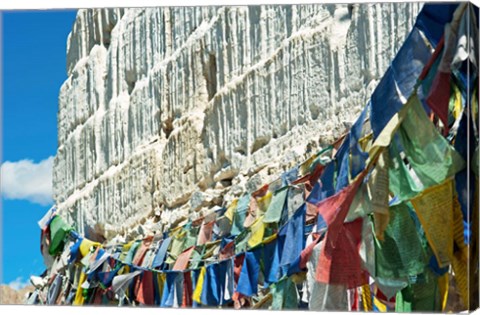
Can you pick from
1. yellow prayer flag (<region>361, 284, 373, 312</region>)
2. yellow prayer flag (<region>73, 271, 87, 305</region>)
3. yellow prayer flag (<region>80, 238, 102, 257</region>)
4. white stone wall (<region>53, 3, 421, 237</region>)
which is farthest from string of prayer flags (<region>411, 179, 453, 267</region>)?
yellow prayer flag (<region>80, 238, 102, 257</region>)

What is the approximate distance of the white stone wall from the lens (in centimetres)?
1698

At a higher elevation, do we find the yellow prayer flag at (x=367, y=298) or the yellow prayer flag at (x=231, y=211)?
the yellow prayer flag at (x=231, y=211)

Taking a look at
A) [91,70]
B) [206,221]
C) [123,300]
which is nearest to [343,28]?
[206,221]

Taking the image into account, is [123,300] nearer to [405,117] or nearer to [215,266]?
[215,266]

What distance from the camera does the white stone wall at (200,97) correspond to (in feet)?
55.7

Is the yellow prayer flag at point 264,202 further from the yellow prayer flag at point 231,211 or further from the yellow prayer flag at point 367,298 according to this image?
the yellow prayer flag at point 367,298

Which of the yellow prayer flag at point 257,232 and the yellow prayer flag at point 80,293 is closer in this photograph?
the yellow prayer flag at point 257,232

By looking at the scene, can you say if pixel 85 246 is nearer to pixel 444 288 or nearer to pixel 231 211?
pixel 231 211

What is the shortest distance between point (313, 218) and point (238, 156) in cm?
548

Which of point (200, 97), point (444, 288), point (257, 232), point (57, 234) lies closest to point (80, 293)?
point (57, 234)

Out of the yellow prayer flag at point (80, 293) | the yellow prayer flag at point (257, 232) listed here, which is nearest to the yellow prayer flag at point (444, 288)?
the yellow prayer flag at point (257, 232)

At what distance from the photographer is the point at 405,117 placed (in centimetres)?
1248

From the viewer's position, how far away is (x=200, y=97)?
21.2m

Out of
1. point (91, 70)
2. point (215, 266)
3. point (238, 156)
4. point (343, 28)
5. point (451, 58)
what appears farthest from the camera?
point (91, 70)
